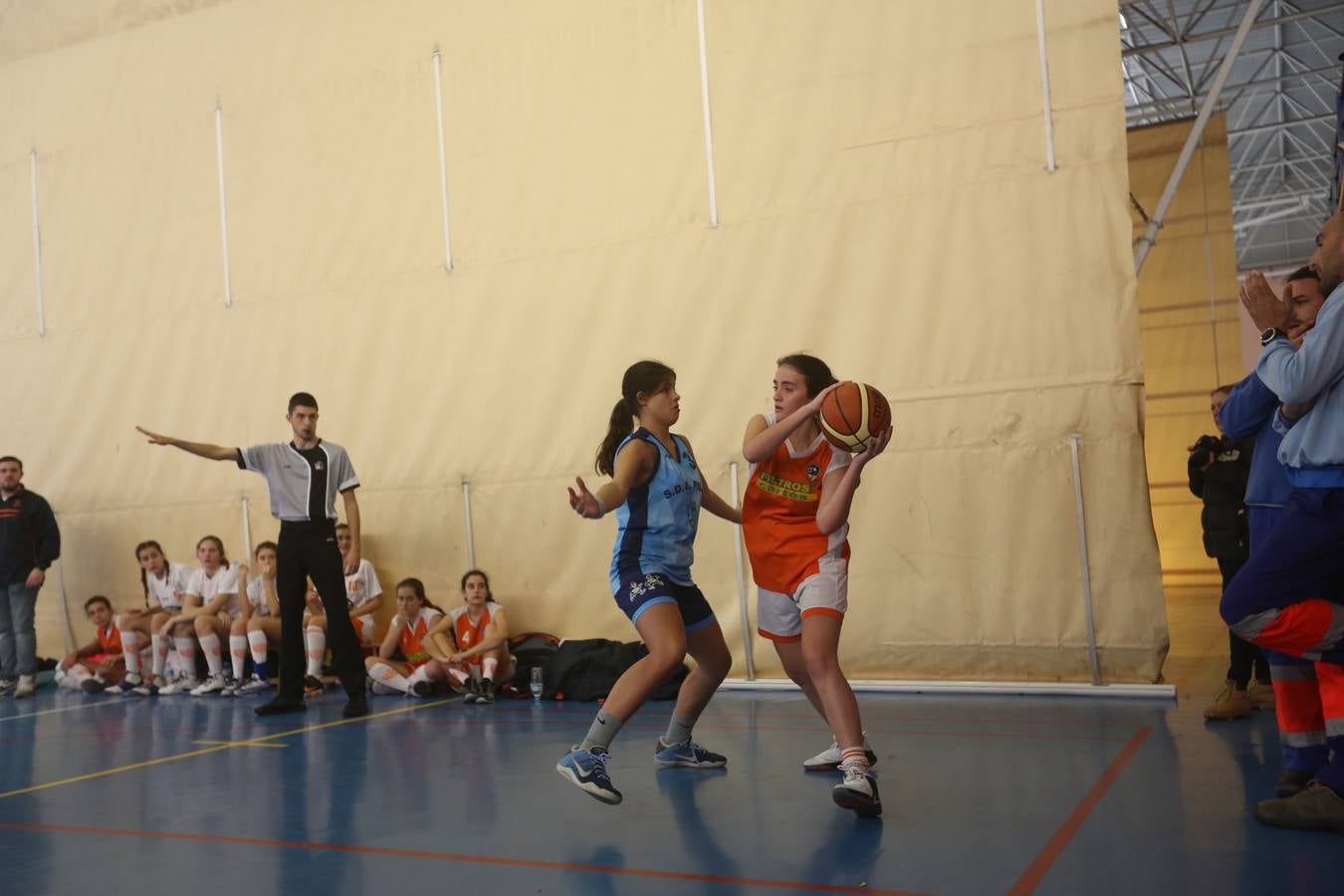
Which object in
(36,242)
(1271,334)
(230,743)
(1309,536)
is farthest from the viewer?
(36,242)

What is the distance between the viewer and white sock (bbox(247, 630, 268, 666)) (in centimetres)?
800

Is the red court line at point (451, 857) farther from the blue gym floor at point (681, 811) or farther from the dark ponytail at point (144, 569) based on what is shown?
the dark ponytail at point (144, 569)

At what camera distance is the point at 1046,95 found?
627 cm

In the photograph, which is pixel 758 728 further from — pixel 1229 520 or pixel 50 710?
pixel 50 710

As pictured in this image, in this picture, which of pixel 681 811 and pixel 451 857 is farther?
pixel 681 811

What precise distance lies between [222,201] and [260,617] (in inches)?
129

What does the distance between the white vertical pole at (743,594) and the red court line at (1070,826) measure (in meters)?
2.62

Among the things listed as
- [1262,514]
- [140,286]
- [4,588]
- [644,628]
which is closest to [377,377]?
[140,286]

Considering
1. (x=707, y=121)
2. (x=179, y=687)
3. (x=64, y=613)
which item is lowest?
(x=179, y=687)

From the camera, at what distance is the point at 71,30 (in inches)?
388

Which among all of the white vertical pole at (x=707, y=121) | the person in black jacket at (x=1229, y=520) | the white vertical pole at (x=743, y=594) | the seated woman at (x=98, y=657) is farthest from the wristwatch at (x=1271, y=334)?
the seated woman at (x=98, y=657)

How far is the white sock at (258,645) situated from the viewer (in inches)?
315

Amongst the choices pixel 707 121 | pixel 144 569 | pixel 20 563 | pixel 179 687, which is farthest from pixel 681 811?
pixel 20 563

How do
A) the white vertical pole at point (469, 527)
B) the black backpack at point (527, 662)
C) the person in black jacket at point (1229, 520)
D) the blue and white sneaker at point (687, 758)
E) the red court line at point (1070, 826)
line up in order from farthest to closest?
the white vertical pole at point (469, 527)
the black backpack at point (527, 662)
the person in black jacket at point (1229, 520)
the blue and white sneaker at point (687, 758)
the red court line at point (1070, 826)
